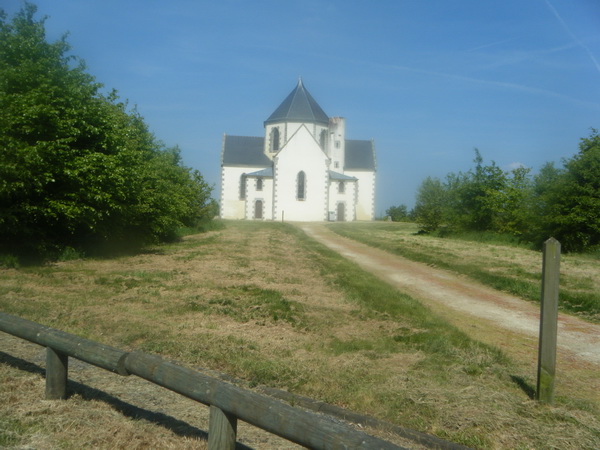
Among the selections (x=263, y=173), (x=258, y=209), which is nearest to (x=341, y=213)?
(x=258, y=209)

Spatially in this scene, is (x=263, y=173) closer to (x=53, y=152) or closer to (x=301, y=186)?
(x=301, y=186)

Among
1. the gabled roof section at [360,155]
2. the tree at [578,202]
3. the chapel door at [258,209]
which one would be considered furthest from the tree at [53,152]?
the gabled roof section at [360,155]

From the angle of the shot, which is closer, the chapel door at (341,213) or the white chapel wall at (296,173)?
the white chapel wall at (296,173)

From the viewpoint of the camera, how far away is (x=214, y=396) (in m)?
3.83

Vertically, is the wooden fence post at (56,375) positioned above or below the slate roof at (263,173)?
below

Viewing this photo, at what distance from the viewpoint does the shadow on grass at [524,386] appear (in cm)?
561

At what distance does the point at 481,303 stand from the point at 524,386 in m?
5.83

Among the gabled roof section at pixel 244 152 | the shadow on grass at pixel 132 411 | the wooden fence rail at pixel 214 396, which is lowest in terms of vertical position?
the shadow on grass at pixel 132 411

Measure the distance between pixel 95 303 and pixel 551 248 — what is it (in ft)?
23.9

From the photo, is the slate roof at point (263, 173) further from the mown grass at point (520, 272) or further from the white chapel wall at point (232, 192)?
the mown grass at point (520, 272)

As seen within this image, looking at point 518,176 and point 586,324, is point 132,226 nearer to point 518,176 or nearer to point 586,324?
point 586,324

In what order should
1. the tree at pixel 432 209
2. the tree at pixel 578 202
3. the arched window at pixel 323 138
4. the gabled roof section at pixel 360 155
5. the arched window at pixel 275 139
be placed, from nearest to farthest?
the tree at pixel 578 202, the tree at pixel 432 209, the arched window at pixel 275 139, the arched window at pixel 323 138, the gabled roof section at pixel 360 155

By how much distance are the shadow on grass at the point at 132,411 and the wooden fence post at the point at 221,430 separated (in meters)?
0.51

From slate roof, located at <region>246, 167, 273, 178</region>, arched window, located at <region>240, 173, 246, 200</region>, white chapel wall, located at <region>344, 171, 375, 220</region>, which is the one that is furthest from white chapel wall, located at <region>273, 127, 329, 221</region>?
white chapel wall, located at <region>344, 171, 375, 220</region>
